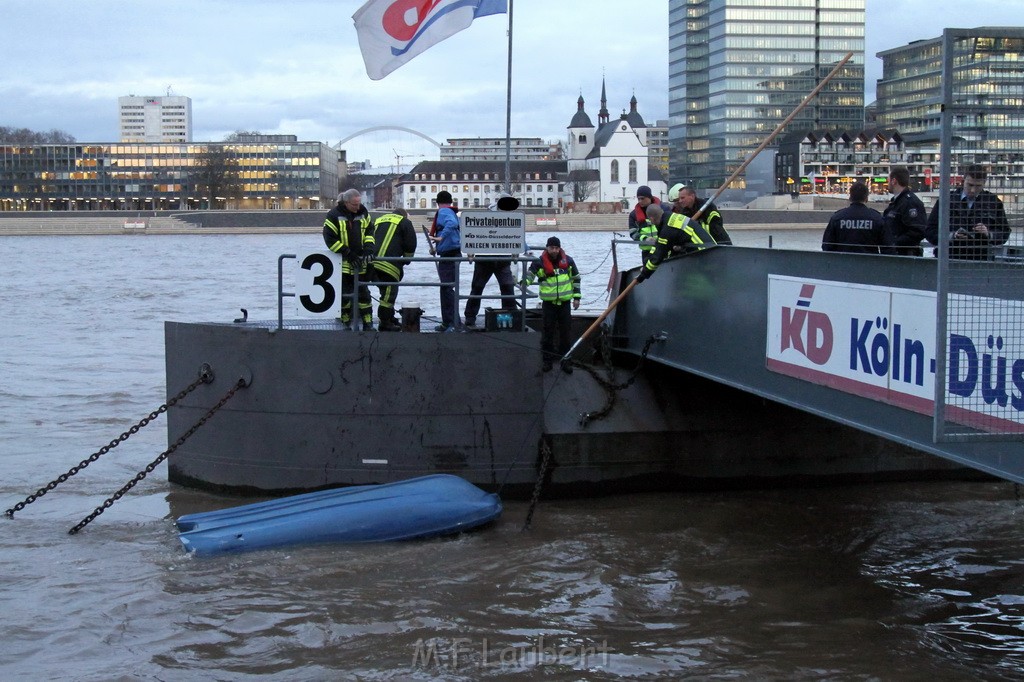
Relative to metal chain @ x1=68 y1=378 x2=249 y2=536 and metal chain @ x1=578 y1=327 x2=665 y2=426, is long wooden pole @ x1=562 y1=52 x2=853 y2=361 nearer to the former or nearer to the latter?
metal chain @ x1=578 y1=327 x2=665 y2=426

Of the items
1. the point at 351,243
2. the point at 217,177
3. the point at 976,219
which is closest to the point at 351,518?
the point at 351,243

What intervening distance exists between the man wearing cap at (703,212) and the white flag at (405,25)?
10.3 feet

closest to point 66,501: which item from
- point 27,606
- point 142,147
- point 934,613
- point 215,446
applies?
point 215,446

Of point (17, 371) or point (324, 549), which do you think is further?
point (17, 371)

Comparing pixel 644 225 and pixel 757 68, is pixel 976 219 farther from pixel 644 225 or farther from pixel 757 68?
pixel 757 68

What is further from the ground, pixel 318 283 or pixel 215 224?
pixel 215 224

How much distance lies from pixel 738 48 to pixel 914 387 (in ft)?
29.3

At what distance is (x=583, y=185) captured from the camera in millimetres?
187625

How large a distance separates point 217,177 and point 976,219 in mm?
188698

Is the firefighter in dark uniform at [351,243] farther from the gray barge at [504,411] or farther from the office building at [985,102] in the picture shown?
the office building at [985,102]

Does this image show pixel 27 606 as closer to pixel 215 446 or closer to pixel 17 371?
pixel 215 446

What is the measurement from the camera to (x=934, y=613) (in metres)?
8.98

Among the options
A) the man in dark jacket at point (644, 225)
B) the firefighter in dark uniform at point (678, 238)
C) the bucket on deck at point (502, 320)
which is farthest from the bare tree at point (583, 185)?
the firefighter in dark uniform at point (678, 238)

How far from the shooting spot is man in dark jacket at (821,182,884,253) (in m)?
9.93
